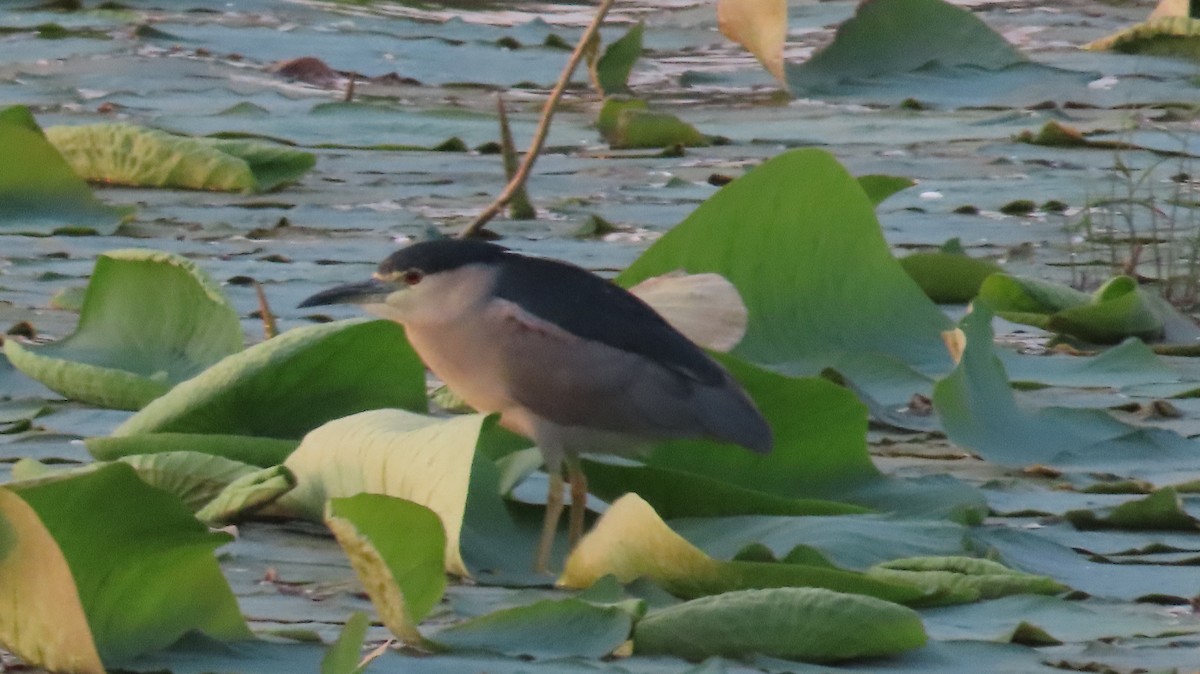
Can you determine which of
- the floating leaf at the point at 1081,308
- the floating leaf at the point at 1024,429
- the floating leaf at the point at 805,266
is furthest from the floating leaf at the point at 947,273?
the floating leaf at the point at 1024,429

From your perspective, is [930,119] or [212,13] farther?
[212,13]

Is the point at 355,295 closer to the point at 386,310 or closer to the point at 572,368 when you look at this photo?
the point at 386,310

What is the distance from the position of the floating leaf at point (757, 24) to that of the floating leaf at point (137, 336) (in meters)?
2.24

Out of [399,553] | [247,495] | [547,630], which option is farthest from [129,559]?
[247,495]

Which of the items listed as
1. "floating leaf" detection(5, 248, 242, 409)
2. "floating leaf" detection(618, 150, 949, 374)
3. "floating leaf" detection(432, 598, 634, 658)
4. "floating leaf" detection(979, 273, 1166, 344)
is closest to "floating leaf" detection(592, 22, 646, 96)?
"floating leaf" detection(979, 273, 1166, 344)

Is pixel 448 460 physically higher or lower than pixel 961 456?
higher

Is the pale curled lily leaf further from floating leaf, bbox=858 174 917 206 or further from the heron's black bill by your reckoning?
floating leaf, bbox=858 174 917 206

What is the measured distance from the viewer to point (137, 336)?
286 centimetres

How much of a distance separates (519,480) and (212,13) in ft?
14.4

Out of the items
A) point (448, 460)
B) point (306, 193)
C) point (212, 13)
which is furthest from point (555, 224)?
point (212, 13)

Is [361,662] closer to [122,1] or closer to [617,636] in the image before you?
[617,636]

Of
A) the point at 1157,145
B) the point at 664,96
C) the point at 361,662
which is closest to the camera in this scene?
the point at 361,662

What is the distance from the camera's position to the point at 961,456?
2771 mm

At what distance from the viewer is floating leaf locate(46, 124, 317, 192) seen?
427cm
